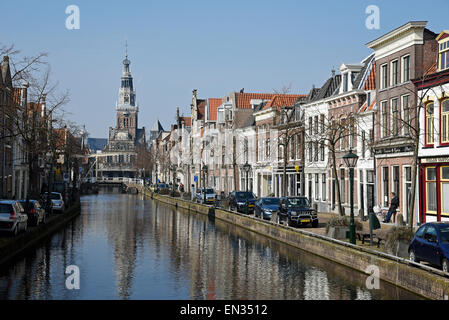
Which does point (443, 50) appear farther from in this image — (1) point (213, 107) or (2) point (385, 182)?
(1) point (213, 107)

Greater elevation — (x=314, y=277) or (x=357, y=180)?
(x=357, y=180)

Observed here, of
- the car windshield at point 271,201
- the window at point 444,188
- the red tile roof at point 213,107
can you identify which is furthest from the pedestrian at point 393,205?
the red tile roof at point 213,107

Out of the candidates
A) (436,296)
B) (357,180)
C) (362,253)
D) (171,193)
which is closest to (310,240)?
(362,253)

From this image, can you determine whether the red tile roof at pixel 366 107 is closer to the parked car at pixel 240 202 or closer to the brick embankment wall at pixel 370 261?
the brick embankment wall at pixel 370 261

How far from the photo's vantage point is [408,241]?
70.8ft

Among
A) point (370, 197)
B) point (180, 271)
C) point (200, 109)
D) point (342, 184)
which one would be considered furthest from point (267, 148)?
point (180, 271)

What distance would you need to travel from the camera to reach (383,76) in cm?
3944

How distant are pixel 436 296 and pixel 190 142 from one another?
9266 centimetres

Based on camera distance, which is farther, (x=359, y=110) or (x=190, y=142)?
(x=190, y=142)

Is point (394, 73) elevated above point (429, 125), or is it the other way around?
point (394, 73)

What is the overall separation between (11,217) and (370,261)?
1582 centimetres

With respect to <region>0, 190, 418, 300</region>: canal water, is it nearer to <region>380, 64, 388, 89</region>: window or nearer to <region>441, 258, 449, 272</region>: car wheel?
<region>441, 258, 449, 272</region>: car wheel

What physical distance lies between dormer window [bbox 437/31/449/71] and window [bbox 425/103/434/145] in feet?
7.15
